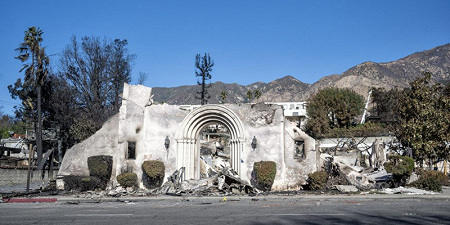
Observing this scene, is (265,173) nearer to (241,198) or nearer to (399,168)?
(241,198)

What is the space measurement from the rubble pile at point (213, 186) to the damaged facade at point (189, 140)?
36.2 inches

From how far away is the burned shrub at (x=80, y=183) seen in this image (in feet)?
62.7

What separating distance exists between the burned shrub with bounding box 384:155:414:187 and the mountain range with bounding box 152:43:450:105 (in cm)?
Result: 9701

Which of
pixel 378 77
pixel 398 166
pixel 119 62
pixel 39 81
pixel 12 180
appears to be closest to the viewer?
pixel 398 166

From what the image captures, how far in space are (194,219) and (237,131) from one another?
34.3 ft

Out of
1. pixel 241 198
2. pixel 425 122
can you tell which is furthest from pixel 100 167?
pixel 425 122

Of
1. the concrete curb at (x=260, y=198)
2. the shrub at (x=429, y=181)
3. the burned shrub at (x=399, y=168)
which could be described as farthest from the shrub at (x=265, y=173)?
the shrub at (x=429, y=181)

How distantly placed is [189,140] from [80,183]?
5.58 m

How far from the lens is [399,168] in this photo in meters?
18.1

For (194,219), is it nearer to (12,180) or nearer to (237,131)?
(237,131)

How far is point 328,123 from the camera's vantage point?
4769 centimetres

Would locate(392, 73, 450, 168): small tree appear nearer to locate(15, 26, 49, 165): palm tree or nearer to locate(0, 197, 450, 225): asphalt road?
locate(0, 197, 450, 225): asphalt road

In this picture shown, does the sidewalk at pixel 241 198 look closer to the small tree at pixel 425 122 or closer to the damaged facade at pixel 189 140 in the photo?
the damaged facade at pixel 189 140

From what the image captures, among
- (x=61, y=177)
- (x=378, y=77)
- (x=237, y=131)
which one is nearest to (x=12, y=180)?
(x=61, y=177)
